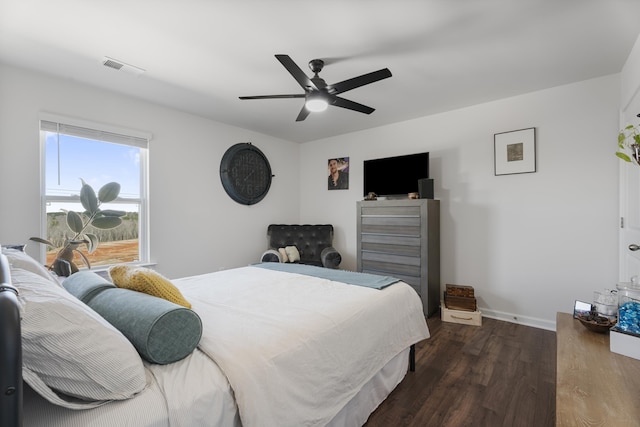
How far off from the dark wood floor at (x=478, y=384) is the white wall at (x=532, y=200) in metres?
0.54

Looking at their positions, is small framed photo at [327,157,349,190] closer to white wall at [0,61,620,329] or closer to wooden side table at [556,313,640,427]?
white wall at [0,61,620,329]

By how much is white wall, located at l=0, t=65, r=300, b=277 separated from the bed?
1526 millimetres

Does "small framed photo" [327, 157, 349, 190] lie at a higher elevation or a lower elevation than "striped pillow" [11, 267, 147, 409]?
higher

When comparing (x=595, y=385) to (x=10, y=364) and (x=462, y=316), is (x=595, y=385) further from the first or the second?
(x=462, y=316)

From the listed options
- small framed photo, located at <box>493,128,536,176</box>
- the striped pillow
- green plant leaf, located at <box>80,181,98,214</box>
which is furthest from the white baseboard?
green plant leaf, located at <box>80,181,98,214</box>

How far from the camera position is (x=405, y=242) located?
137 inches

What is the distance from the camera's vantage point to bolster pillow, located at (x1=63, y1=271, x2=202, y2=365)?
996 millimetres

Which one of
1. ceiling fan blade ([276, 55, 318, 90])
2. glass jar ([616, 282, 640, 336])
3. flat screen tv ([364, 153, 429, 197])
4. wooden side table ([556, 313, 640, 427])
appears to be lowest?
wooden side table ([556, 313, 640, 427])

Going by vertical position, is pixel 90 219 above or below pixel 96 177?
below

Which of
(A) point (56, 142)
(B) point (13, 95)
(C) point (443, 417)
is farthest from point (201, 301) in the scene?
(B) point (13, 95)

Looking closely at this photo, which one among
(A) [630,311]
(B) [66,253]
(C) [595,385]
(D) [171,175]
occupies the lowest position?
(C) [595,385]

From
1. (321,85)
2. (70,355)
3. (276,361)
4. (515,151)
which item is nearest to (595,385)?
(276,361)

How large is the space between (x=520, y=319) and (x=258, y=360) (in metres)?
3.24

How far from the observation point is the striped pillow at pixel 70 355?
71cm
